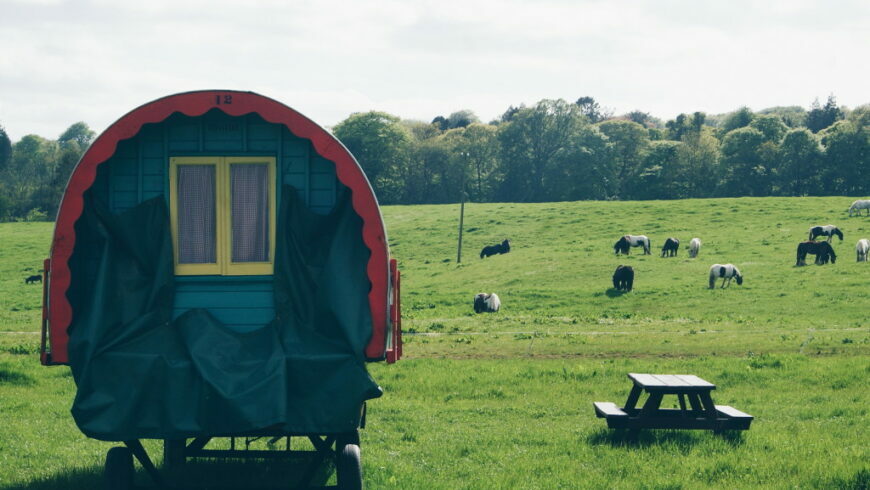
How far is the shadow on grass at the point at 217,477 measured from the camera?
9.30 metres

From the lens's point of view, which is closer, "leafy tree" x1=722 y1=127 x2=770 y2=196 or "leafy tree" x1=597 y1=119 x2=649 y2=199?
"leafy tree" x1=722 y1=127 x2=770 y2=196

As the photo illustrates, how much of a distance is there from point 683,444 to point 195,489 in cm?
624

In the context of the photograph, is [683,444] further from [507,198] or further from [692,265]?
[507,198]

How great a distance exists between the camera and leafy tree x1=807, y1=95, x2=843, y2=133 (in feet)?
429

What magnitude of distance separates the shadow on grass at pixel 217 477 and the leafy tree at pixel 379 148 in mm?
88241

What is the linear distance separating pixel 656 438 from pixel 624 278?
2717 cm

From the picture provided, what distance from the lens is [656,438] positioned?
11414 mm

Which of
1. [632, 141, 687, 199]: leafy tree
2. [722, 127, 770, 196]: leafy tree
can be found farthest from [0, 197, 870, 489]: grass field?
[632, 141, 687, 199]: leafy tree

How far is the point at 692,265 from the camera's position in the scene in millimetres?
43406

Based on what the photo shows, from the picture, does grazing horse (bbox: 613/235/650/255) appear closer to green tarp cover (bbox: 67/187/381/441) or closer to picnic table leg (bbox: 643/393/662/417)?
picnic table leg (bbox: 643/393/662/417)

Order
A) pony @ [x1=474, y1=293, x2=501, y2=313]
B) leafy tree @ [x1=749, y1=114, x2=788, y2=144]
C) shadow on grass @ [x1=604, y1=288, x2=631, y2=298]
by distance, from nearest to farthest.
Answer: pony @ [x1=474, y1=293, x2=501, y2=313]
shadow on grass @ [x1=604, y1=288, x2=631, y2=298]
leafy tree @ [x1=749, y1=114, x2=788, y2=144]

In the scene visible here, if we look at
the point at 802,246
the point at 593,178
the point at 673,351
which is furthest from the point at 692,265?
the point at 593,178

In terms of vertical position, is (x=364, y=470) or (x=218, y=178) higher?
(x=218, y=178)

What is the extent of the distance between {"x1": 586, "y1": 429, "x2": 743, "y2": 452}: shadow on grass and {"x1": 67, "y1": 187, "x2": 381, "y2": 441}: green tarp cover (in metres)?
4.52
